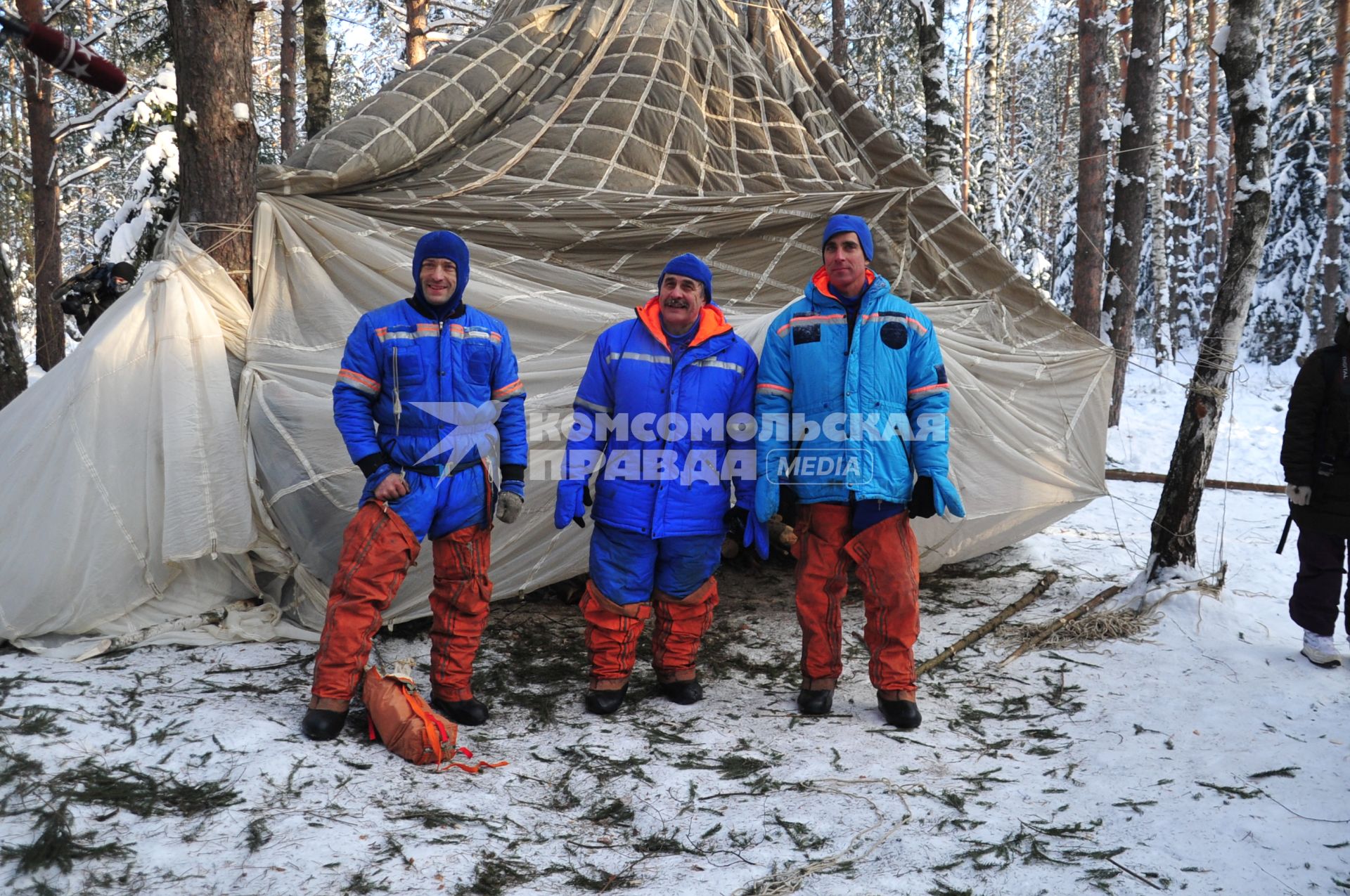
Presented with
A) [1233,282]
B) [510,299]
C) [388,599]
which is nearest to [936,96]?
[1233,282]

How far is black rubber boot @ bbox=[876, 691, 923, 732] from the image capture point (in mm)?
2908

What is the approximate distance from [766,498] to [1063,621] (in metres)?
1.66

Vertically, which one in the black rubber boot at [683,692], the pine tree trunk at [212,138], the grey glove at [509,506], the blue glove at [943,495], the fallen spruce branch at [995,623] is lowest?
the black rubber boot at [683,692]

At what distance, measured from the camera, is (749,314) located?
13.5 ft

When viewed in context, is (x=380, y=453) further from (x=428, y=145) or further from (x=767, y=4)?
(x=767, y=4)

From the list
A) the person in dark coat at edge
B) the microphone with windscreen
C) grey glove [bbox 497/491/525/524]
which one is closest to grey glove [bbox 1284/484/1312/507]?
the person in dark coat at edge

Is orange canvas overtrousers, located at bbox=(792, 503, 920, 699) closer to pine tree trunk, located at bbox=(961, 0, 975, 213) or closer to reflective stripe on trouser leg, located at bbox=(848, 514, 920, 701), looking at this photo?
reflective stripe on trouser leg, located at bbox=(848, 514, 920, 701)

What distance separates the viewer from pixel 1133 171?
7.68 meters

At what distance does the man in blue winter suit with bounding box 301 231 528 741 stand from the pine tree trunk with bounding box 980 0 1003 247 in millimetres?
8382

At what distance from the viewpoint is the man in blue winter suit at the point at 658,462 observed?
296cm

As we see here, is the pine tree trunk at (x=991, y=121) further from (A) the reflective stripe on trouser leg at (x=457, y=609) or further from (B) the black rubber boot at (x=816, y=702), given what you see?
(A) the reflective stripe on trouser leg at (x=457, y=609)

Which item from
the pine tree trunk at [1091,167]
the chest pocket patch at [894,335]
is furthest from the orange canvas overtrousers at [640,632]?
the pine tree trunk at [1091,167]

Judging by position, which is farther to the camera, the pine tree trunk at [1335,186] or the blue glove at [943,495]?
the pine tree trunk at [1335,186]

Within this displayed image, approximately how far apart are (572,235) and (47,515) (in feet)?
7.93
